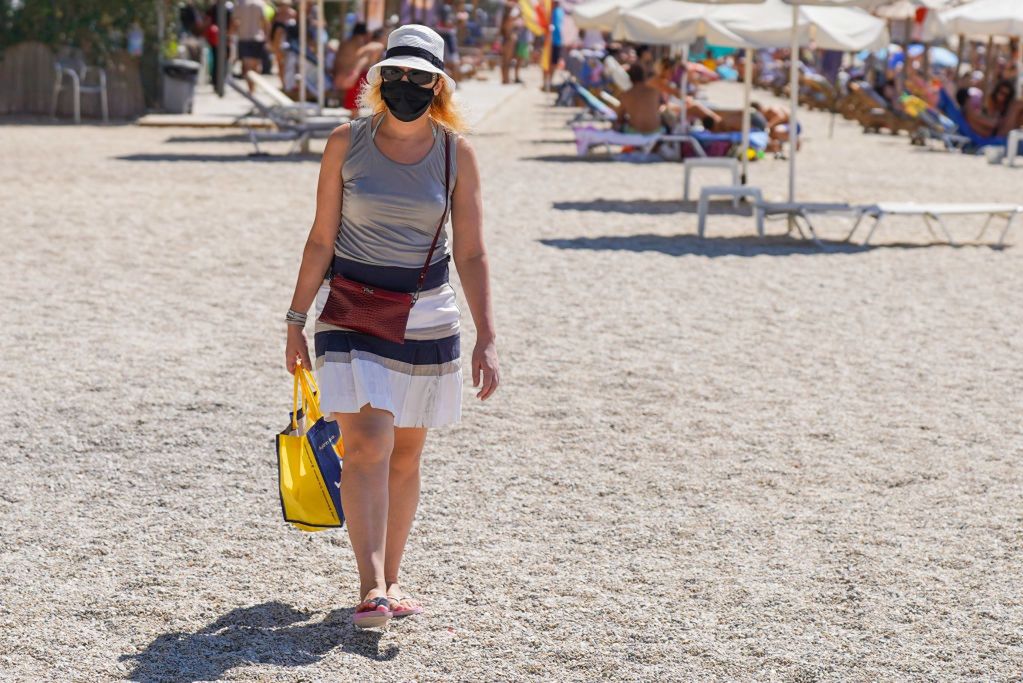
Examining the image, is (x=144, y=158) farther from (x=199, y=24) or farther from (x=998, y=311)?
(x=199, y=24)

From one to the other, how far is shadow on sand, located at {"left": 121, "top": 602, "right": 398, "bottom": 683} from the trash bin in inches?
746

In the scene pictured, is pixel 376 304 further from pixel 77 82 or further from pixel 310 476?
pixel 77 82

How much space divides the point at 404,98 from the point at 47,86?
19.3 m

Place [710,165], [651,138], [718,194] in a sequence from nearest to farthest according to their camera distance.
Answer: [718,194], [710,165], [651,138]

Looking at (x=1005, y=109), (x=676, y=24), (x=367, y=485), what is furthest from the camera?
(x=1005, y=109)

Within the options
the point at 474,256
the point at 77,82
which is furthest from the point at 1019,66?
the point at 474,256

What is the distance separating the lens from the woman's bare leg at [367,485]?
148 inches

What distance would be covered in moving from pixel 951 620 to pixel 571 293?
5163 millimetres

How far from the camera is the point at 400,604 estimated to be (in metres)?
3.92

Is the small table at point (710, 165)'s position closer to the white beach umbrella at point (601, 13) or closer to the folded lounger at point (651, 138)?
the white beach umbrella at point (601, 13)

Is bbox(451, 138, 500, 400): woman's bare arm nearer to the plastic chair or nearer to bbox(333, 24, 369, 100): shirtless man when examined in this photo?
bbox(333, 24, 369, 100): shirtless man

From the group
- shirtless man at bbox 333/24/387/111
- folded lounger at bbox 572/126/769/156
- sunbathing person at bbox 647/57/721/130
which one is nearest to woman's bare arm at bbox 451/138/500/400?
shirtless man at bbox 333/24/387/111

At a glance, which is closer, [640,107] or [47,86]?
[640,107]

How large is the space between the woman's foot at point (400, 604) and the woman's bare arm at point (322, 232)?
601mm
